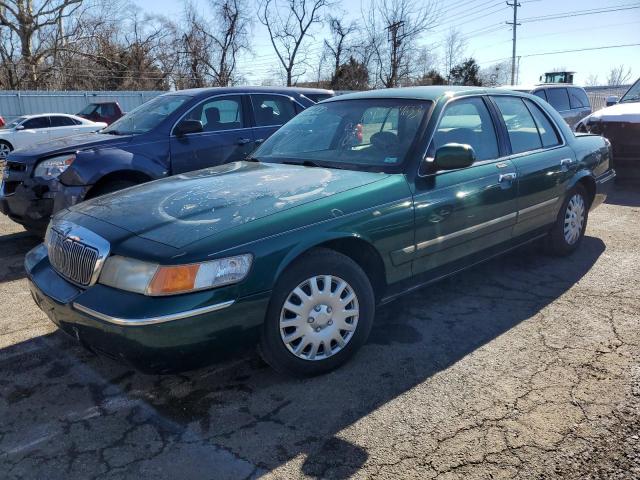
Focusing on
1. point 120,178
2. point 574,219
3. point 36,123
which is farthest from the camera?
point 36,123

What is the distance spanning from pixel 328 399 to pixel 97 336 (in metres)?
1.23

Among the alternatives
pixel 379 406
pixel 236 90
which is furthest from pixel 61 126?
pixel 379 406

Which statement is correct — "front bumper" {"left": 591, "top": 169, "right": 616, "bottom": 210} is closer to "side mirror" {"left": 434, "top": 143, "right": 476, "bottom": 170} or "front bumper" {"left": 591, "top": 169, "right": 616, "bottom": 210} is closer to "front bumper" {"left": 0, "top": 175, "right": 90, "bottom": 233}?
"side mirror" {"left": 434, "top": 143, "right": 476, "bottom": 170}

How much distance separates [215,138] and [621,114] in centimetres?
650

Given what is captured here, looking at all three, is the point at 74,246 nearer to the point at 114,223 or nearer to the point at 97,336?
the point at 114,223

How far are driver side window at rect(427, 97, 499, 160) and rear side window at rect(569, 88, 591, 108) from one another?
8.75 metres

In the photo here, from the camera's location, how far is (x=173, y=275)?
256cm

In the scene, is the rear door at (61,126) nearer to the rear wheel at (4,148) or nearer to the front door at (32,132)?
the front door at (32,132)

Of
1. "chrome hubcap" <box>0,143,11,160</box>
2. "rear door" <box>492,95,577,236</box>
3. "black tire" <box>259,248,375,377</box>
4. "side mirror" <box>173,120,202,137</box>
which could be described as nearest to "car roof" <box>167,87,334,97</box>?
"side mirror" <box>173,120,202,137</box>

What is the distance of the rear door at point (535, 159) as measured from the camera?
437 cm

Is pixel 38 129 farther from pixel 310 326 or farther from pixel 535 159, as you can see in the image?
pixel 310 326

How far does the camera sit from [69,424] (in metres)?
2.71

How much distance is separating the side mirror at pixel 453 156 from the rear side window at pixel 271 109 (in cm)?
354

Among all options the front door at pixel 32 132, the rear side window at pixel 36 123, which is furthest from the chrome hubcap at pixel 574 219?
the rear side window at pixel 36 123
